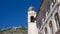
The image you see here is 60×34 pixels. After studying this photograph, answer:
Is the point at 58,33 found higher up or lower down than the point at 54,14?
lower down

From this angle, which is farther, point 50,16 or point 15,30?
point 15,30

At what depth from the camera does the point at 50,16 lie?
71.0 ft

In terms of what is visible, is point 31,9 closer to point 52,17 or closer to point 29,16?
point 29,16

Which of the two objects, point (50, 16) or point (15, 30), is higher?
point (50, 16)

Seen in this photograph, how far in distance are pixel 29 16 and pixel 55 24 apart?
34.0 feet

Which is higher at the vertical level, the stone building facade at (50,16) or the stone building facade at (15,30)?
the stone building facade at (50,16)

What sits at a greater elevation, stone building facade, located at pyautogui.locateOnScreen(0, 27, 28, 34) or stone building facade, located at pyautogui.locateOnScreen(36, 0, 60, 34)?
stone building facade, located at pyautogui.locateOnScreen(36, 0, 60, 34)

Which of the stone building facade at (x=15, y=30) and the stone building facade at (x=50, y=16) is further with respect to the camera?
the stone building facade at (x=15, y=30)

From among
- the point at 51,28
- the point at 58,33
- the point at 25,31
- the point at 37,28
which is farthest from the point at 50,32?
the point at 25,31

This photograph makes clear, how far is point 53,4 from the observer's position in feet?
67.9

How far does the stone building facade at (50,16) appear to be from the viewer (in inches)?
772

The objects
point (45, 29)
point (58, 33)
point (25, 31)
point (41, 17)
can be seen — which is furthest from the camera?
point (25, 31)

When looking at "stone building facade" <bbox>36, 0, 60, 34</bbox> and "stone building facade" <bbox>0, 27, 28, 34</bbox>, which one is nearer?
"stone building facade" <bbox>36, 0, 60, 34</bbox>

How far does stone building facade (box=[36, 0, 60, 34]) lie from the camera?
19619mm
